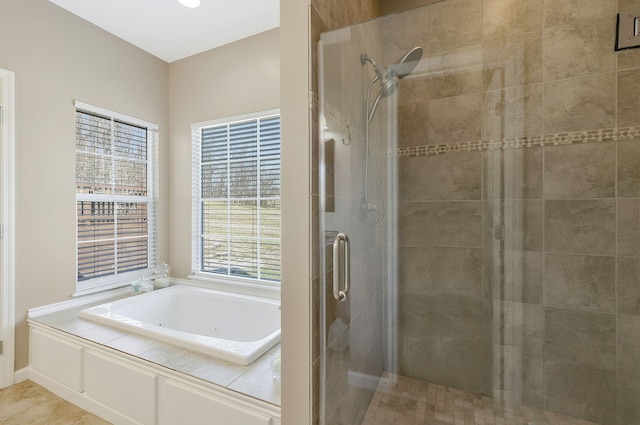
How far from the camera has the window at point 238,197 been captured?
2.62 m

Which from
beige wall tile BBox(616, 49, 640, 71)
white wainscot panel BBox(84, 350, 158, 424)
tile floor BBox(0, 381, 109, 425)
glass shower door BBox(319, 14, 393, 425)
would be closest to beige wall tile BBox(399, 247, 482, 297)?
glass shower door BBox(319, 14, 393, 425)

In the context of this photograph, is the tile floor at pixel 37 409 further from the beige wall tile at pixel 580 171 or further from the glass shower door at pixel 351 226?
the beige wall tile at pixel 580 171

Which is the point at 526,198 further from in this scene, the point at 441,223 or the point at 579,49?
the point at 579,49

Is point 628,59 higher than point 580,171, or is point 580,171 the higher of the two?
point 628,59

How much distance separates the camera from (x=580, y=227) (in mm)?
1486

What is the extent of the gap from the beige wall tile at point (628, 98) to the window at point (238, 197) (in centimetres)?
217

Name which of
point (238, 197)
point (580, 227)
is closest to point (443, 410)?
point (580, 227)

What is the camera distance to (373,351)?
164 centimetres

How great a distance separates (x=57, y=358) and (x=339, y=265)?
6.83 feet

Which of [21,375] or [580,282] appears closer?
[580,282]

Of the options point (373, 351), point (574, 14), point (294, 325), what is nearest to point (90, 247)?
point (294, 325)

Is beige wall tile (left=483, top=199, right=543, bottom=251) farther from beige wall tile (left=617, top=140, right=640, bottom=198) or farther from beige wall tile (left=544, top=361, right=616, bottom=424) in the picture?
beige wall tile (left=544, top=361, right=616, bottom=424)

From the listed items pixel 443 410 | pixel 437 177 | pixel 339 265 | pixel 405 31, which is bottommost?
pixel 443 410

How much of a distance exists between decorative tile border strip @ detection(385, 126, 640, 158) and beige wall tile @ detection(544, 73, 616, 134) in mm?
30
